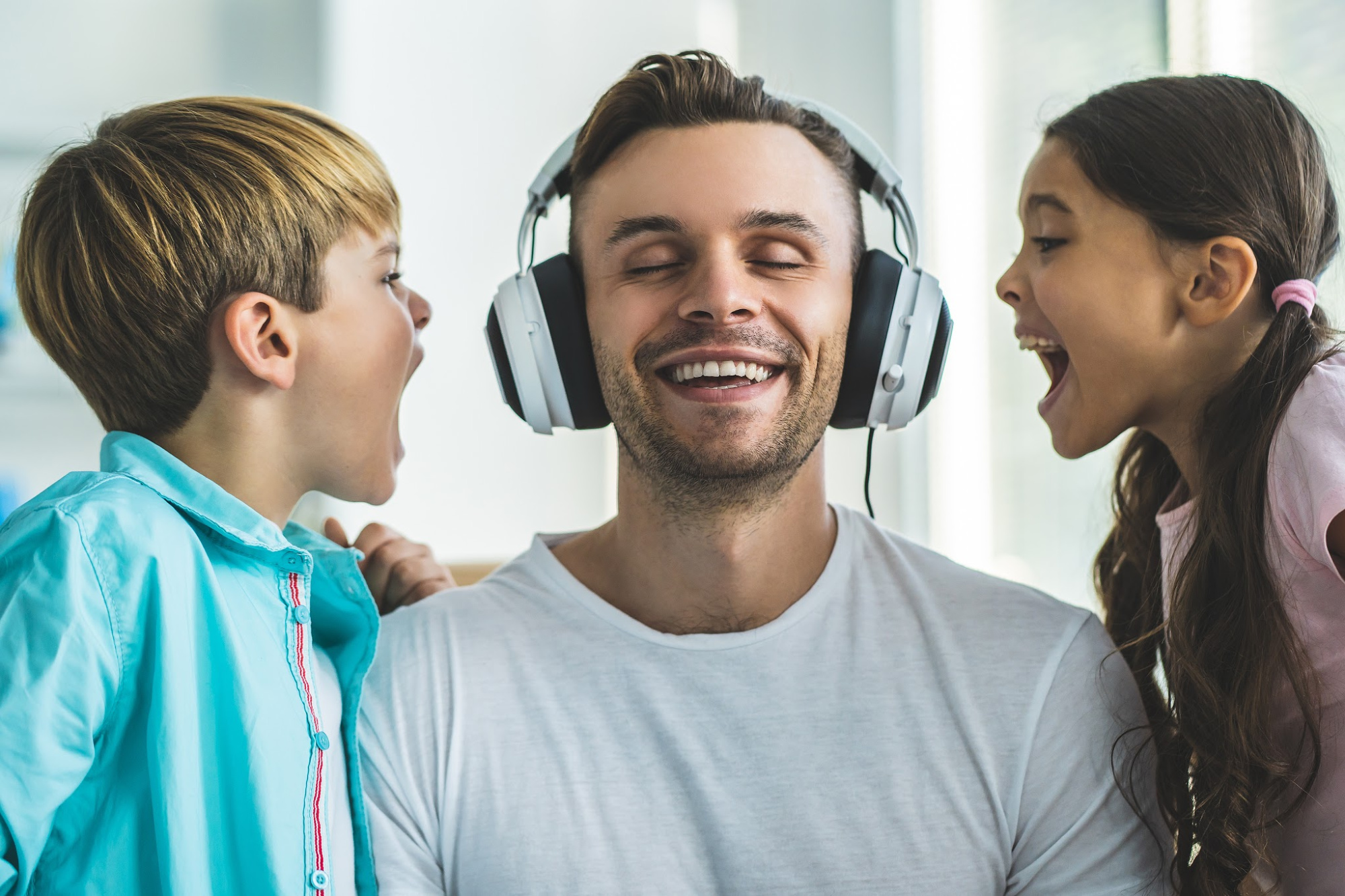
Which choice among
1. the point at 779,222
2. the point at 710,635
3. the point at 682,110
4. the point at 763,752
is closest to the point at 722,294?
the point at 779,222

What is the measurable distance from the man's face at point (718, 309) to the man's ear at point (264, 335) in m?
0.32

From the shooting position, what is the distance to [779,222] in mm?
1205

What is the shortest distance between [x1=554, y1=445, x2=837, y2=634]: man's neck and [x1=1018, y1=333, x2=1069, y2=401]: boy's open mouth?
35 cm

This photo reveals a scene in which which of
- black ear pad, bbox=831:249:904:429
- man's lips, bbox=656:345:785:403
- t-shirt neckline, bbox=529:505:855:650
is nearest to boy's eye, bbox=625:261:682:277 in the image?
man's lips, bbox=656:345:785:403

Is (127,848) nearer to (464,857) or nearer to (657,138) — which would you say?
(464,857)

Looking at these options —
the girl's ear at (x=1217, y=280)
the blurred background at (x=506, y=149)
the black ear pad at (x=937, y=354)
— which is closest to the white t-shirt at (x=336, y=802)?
the black ear pad at (x=937, y=354)

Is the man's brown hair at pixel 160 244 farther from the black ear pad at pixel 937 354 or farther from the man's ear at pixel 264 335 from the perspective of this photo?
the black ear pad at pixel 937 354

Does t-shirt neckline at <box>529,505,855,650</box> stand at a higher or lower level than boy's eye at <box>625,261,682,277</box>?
lower

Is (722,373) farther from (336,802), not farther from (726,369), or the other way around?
(336,802)

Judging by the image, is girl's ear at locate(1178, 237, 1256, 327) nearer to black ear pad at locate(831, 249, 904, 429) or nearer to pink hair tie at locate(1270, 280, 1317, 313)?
pink hair tie at locate(1270, 280, 1317, 313)

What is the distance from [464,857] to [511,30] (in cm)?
239

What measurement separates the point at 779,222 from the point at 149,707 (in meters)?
0.76

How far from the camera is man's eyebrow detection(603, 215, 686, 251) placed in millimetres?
1196

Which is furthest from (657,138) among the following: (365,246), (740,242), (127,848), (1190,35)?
(1190,35)
